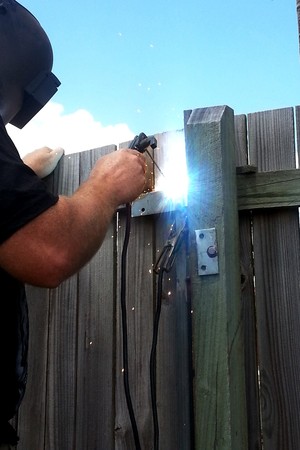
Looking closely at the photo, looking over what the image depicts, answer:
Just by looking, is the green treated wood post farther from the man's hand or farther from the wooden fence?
the man's hand

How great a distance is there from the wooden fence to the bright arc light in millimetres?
35

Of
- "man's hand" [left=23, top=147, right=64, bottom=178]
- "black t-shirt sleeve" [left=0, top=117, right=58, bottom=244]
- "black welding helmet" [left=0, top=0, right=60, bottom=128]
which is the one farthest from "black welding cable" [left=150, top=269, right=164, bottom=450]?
"man's hand" [left=23, top=147, right=64, bottom=178]

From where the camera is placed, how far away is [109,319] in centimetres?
214

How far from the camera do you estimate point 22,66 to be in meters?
1.86

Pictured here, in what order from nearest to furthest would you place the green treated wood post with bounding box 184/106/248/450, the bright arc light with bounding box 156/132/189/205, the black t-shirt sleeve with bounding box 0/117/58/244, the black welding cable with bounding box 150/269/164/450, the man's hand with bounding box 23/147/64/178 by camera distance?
the black t-shirt sleeve with bounding box 0/117/58/244
the green treated wood post with bounding box 184/106/248/450
the black welding cable with bounding box 150/269/164/450
the bright arc light with bounding box 156/132/189/205
the man's hand with bounding box 23/147/64/178

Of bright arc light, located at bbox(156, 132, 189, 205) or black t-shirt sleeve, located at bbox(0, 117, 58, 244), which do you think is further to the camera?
bright arc light, located at bbox(156, 132, 189, 205)

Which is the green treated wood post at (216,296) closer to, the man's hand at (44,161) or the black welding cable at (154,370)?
the black welding cable at (154,370)

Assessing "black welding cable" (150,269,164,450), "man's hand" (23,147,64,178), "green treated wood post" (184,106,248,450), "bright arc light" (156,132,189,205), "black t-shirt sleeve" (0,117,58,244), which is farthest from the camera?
"man's hand" (23,147,64,178)

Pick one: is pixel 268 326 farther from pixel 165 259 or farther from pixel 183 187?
pixel 183 187

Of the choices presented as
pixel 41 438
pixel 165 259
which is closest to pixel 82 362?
pixel 41 438

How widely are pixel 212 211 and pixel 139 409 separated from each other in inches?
30.5

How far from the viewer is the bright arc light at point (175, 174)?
1.97 m

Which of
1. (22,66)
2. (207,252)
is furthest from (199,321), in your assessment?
(22,66)

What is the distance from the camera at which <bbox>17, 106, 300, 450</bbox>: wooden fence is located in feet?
5.42
